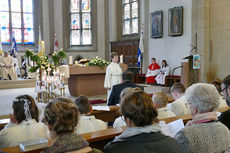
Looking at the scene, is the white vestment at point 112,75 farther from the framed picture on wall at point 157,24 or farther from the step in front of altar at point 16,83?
the step in front of altar at point 16,83

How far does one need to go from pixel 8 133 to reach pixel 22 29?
14349 mm

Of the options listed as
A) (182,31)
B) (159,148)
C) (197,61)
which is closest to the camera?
(159,148)

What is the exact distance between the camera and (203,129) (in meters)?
1.82

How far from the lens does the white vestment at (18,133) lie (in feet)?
7.36

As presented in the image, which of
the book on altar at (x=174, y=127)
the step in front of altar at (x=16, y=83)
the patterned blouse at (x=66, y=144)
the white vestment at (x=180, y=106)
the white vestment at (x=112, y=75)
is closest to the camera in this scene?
the patterned blouse at (x=66, y=144)

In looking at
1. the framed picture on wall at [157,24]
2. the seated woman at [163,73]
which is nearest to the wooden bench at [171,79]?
the seated woman at [163,73]

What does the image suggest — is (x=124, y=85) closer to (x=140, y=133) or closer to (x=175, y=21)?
(x=140, y=133)

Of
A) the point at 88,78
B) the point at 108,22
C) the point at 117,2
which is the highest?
the point at 117,2

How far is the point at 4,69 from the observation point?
12625 millimetres

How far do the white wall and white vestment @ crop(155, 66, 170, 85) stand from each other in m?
0.41

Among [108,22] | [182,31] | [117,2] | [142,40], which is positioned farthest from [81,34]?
[182,31]

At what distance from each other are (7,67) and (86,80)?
5.54 metres

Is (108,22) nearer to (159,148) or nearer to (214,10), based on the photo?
(214,10)

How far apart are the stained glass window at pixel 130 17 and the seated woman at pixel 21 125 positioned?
1270 cm
